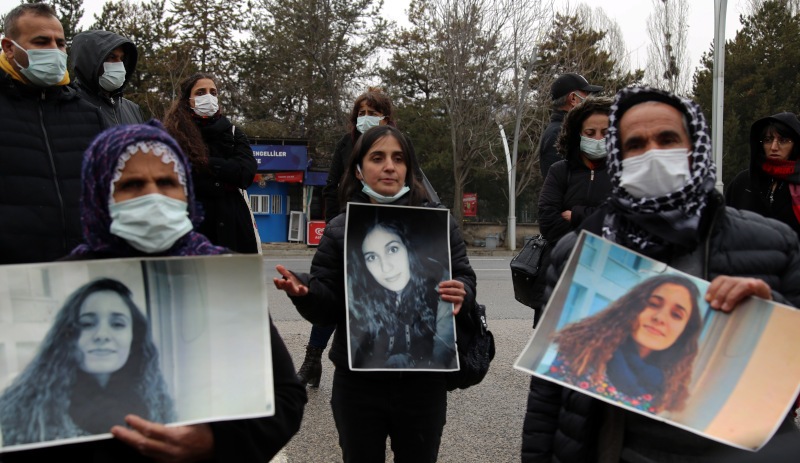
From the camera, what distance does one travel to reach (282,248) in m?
23.0

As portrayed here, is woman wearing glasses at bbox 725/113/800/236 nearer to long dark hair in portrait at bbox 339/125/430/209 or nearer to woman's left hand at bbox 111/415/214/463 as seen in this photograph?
long dark hair in portrait at bbox 339/125/430/209

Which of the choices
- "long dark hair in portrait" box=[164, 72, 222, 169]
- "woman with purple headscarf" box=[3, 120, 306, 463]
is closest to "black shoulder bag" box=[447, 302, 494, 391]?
"woman with purple headscarf" box=[3, 120, 306, 463]

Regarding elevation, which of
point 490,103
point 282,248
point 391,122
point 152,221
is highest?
point 490,103

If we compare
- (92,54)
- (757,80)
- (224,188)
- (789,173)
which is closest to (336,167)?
(224,188)

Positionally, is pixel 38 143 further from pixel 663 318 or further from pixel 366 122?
pixel 663 318

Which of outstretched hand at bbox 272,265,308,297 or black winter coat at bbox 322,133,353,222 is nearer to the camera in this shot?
outstretched hand at bbox 272,265,308,297

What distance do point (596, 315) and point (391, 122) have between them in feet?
9.92

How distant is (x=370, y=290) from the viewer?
2.48 metres

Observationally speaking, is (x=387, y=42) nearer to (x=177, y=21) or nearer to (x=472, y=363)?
(x=177, y=21)

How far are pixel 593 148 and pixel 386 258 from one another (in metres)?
1.92

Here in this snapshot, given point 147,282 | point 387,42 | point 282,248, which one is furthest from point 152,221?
point 387,42

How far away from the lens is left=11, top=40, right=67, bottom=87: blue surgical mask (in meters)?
3.16

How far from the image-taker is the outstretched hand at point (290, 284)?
2350 millimetres

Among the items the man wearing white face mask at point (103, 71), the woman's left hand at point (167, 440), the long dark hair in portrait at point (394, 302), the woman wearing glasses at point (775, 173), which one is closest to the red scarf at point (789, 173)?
the woman wearing glasses at point (775, 173)
